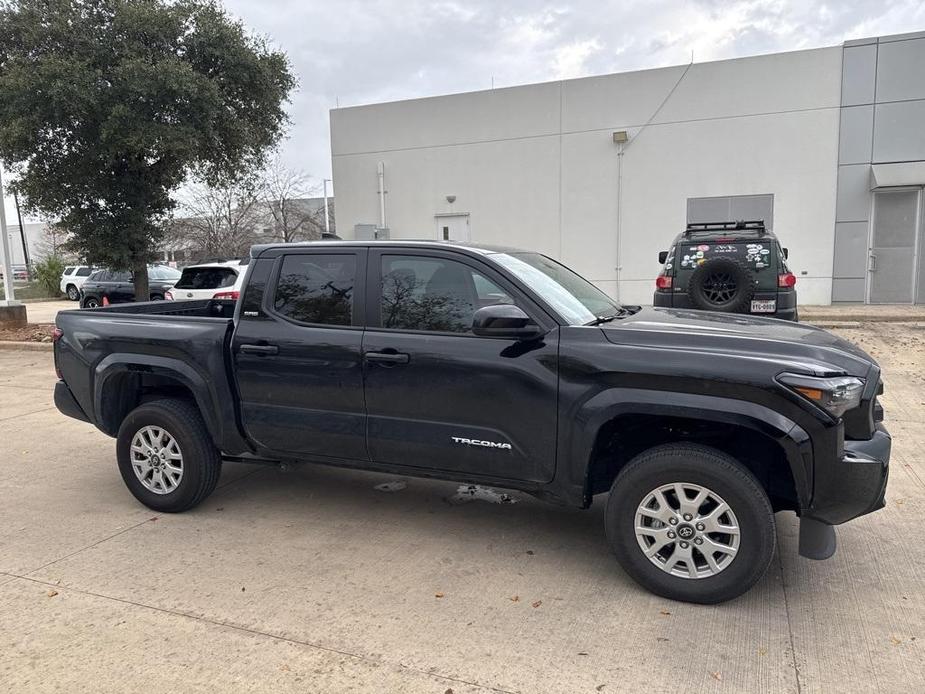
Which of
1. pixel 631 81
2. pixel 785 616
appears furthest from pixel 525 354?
pixel 631 81

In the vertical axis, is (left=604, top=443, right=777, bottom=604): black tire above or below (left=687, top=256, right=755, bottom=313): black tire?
below

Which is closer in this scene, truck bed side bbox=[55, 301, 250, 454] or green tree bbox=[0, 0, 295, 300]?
truck bed side bbox=[55, 301, 250, 454]

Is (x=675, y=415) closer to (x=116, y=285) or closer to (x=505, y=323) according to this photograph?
(x=505, y=323)

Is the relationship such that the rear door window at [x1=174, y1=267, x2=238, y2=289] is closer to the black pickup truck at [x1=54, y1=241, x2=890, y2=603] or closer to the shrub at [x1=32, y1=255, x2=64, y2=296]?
the black pickup truck at [x1=54, y1=241, x2=890, y2=603]

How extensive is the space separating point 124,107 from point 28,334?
5.77m

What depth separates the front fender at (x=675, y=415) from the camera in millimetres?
3057

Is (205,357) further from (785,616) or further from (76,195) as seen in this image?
(76,195)

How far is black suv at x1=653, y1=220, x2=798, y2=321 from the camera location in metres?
8.33

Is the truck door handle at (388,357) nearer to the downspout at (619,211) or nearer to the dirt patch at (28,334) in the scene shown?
the dirt patch at (28,334)

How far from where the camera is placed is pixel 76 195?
1373cm

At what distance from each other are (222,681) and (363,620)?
27.2 inches

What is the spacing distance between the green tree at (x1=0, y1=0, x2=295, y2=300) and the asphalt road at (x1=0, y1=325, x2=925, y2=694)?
958 cm

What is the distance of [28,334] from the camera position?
1428cm

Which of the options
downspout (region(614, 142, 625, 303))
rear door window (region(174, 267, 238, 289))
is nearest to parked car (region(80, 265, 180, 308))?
rear door window (region(174, 267, 238, 289))
